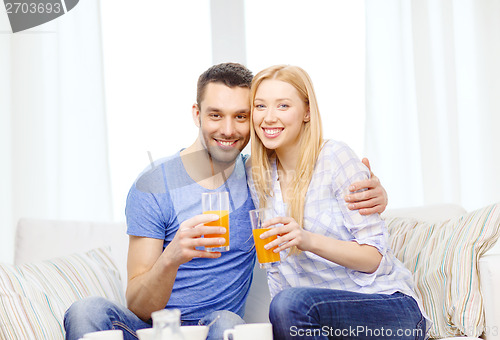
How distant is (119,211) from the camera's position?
11.9 ft

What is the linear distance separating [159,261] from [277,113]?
661 millimetres

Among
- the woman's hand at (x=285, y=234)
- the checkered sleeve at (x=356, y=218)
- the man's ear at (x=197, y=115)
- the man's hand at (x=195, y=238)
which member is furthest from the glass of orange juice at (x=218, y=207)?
the man's ear at (x=197, y=115)

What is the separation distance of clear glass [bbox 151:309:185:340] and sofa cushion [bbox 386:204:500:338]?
1.16 m

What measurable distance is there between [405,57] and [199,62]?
1.32 meters

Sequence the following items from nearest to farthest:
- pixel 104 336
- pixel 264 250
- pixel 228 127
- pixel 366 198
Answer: pixel 104 336, pixel 264 250, pixel 366 198, pixel 228 127

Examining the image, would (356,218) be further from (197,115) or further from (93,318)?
(93,318)

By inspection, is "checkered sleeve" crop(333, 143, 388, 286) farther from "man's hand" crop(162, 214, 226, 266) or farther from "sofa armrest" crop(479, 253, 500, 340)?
"man's hand" crop(162, 214, 226, 266)

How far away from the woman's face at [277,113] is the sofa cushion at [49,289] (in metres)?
0.84

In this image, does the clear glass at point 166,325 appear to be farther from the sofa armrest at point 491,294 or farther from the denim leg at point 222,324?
the sofa armrest at point 491,294

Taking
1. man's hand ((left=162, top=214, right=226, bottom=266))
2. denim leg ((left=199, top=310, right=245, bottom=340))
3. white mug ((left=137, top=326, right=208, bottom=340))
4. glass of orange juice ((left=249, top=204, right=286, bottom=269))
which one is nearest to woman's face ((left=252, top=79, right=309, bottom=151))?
glass of orange juice ((left=249, top=204, right=286, bottom=269))

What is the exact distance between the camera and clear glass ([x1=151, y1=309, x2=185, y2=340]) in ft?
3.83

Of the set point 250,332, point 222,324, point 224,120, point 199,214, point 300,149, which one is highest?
point 224,120

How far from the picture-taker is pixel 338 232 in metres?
1.97

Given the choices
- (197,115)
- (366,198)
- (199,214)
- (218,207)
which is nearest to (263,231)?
(218,207)
